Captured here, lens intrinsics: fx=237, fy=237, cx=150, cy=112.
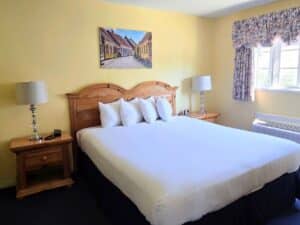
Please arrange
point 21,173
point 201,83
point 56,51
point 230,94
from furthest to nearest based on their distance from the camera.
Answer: point 230,94, point 201,83, point 56,51, point 21,173

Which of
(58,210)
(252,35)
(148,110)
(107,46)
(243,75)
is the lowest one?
(58,210)

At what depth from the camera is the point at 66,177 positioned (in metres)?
2.98

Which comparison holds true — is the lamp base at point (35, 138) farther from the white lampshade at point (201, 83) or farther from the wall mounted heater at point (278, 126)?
the wall mounted heater at point (278, 126)

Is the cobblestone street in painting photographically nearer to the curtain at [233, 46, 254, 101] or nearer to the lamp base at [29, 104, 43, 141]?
the lamp base at [29, 104, 43, 141]

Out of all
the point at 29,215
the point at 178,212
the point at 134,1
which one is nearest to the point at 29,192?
the point at 29,215

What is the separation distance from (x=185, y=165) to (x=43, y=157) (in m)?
1.80

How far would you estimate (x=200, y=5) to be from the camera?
12.1 ft

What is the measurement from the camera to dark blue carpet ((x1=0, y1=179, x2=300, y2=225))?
7.55 feet

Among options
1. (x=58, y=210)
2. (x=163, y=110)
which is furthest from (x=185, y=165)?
(x=163, y=110)

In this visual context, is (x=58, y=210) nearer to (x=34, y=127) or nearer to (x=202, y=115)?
(x=34, y=127)

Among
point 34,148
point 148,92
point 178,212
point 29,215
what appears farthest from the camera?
point 148,92

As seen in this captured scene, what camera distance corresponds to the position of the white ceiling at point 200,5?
11.4 feet

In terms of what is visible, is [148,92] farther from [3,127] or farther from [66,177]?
[3,127]

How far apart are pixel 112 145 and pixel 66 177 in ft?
3.04
